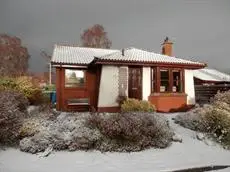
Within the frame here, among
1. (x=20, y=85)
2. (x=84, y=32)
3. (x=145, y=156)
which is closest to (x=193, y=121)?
(x=145, y=156)

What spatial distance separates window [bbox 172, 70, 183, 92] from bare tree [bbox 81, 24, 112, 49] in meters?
21.4

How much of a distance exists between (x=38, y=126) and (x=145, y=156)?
12.0ft

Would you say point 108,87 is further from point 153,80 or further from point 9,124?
point 9,124

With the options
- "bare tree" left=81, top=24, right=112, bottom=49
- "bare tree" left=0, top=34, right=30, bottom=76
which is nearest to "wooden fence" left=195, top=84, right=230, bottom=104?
"bare tree" left=81, top=24, right=112, bottom=49

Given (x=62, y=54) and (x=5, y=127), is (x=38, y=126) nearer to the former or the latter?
(x=5, y=127)

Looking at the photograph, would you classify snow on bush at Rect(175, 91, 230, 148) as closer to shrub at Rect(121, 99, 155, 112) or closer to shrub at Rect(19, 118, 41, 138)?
shrub at Rect(121, 99, 155, 112)

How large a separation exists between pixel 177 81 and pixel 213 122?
7.32 meters

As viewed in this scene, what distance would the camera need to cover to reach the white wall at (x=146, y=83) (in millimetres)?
15898

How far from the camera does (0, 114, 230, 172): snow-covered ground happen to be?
7.12m

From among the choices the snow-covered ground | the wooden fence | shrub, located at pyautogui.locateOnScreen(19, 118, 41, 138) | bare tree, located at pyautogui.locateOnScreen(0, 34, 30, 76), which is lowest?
the snow-covered ground

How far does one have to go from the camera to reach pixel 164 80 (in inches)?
657

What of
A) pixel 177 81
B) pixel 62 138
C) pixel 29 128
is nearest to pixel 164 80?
pixel 177 81

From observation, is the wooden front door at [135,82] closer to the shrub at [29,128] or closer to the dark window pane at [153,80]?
the dark window pane at [153,80]

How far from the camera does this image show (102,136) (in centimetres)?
857
